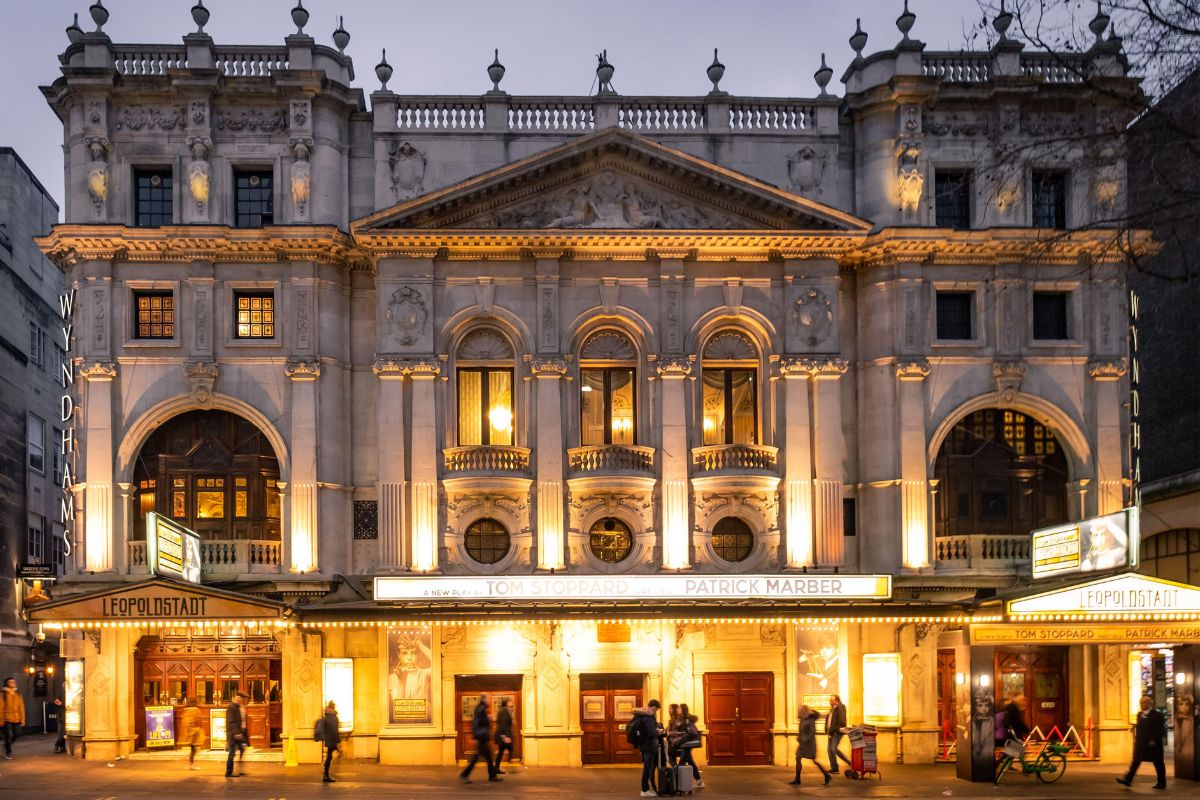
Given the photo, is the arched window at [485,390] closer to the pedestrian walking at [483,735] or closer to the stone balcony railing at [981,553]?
the pedestrian walking at [483,735]

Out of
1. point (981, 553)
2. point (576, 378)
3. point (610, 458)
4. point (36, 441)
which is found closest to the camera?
point (610, 458)

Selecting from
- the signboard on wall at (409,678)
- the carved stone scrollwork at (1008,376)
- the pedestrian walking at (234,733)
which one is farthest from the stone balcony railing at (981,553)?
the pedestrian walking at (234,733)

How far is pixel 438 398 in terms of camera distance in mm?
33500

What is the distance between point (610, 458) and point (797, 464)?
5.02 meters

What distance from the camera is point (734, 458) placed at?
3338 cm

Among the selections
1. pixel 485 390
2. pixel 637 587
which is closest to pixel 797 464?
pixel 637 587

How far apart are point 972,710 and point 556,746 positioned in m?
10.3

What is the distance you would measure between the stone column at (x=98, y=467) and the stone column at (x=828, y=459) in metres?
18.7

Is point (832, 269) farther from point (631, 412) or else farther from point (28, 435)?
point (28, 435)

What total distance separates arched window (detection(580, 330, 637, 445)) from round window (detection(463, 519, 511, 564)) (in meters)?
3.35

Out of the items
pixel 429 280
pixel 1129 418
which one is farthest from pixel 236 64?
pixel 1129 418

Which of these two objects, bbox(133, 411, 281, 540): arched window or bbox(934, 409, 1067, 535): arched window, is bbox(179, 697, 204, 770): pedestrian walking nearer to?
bbox(133, 411, 281, 540): arched window

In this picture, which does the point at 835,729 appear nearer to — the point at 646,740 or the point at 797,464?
the point at 646,740

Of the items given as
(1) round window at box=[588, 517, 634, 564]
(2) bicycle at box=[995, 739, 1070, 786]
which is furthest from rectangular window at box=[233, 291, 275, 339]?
(2) bicycle at box=[995, 739, 1070, 786]
